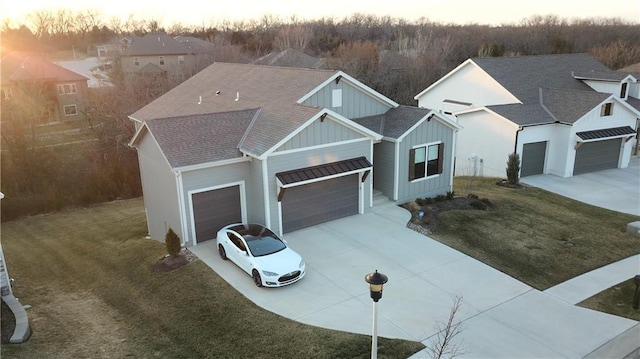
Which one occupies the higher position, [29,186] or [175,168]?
[175,168]

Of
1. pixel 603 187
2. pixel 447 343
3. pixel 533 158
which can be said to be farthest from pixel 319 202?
pixel 603 187

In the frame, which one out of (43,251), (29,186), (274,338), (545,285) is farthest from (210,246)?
(29,186)

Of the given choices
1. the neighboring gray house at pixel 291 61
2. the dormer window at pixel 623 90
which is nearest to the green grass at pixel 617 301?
the dormer window at pixel 623 90

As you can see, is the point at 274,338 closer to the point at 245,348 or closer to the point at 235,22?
the point at 245,348

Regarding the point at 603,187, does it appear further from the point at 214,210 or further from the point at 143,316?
the point at 143,316

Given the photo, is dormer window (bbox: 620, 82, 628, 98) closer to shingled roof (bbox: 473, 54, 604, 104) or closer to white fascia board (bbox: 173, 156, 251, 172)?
shingled roof (bbox: 473, 54, 604, 104)

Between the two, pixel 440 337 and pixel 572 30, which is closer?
pixel 440 337
